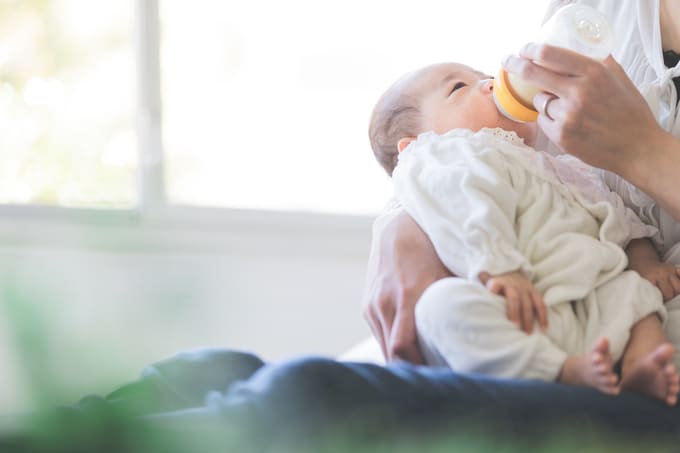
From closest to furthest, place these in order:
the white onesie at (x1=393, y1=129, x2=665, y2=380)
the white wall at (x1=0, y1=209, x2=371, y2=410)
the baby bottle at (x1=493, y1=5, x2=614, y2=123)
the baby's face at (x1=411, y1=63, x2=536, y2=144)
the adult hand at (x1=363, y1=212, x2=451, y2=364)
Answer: the white wall at (x1=0, y1=209, x2=371, y2=410)
the white onesie at (x1=393, y1=129, x2=665, y2=380)
the adult hand at (x1=363, y1=212, x2=451, y2=364)
the baby bottle at (x1=493, y1=5, x2=614, y2=123)
the baby's face at (x1=411, y1=63, x2=536, y2=144)

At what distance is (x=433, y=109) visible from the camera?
1380 millimetres

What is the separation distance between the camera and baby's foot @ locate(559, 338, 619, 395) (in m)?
0.85

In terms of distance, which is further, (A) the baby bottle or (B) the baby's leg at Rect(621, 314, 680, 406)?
(A) the baby bottle

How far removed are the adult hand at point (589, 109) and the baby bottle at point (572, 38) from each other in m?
0.06

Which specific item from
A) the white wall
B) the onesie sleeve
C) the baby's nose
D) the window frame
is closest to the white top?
the onesie sleeve

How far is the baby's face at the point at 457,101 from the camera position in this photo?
51.6 inches

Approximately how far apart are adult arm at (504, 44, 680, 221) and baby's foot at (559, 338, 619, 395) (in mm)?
332

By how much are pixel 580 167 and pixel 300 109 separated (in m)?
Answer: 1.85

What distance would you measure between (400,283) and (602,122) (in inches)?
13.0

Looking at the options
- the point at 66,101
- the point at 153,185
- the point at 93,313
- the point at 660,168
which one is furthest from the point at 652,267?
the point at 66,101

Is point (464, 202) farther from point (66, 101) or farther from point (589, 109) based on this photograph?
point (66, 101)

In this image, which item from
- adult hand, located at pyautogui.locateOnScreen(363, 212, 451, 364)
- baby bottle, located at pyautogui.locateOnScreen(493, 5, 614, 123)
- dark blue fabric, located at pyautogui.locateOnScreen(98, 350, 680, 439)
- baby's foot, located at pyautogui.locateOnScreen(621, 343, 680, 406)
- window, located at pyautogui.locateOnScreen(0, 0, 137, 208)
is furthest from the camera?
window, located at pyautogui.locateOnScreen(0, 0, 137, 208)

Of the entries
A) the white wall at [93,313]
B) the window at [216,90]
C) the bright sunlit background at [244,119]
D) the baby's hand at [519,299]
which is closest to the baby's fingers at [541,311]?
the baby's hand at [519,299]

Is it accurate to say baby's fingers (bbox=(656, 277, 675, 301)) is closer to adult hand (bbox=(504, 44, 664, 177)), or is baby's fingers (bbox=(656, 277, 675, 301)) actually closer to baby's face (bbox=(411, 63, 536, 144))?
adult hand (bbox=(504, 44, 664, 177))
